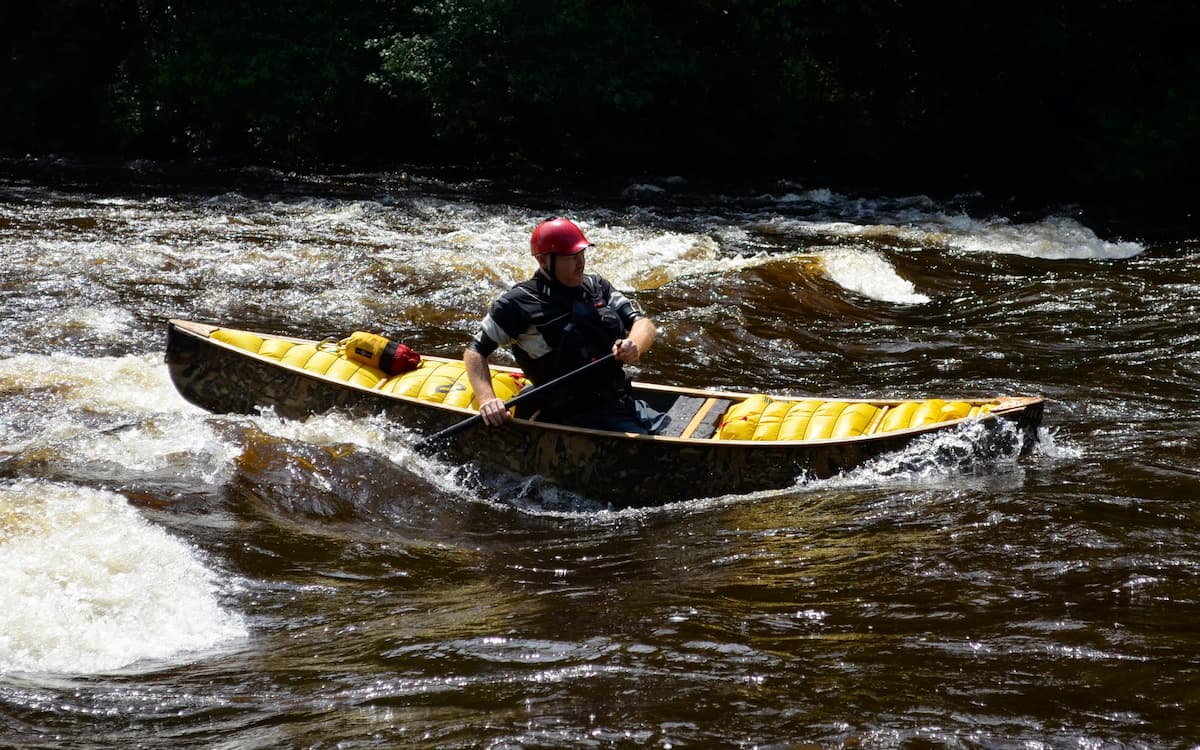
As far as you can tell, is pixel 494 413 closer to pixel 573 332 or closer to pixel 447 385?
pixel 573 332

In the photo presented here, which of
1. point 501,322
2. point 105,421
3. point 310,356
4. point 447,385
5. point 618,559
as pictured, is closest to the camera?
point 618,559

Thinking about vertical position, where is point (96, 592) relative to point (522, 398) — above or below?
below

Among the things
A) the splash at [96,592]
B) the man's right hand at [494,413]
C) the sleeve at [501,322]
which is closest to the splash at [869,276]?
the sleeve at [501,322]

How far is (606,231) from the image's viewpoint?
1320cm

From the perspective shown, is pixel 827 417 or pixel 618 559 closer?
pixel 618 559

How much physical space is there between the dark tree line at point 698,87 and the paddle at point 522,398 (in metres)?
11.5

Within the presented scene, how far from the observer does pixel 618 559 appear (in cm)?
487

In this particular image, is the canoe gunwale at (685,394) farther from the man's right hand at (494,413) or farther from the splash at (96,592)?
the splash at (96,592)

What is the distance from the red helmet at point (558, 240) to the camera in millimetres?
5602

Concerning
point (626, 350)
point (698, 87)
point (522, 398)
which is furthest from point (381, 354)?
point (698, 87)

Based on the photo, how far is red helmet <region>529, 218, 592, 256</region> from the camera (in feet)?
18.4

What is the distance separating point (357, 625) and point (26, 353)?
5.15 meters

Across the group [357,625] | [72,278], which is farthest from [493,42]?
[357,625]

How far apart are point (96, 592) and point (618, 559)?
6.56 feet
